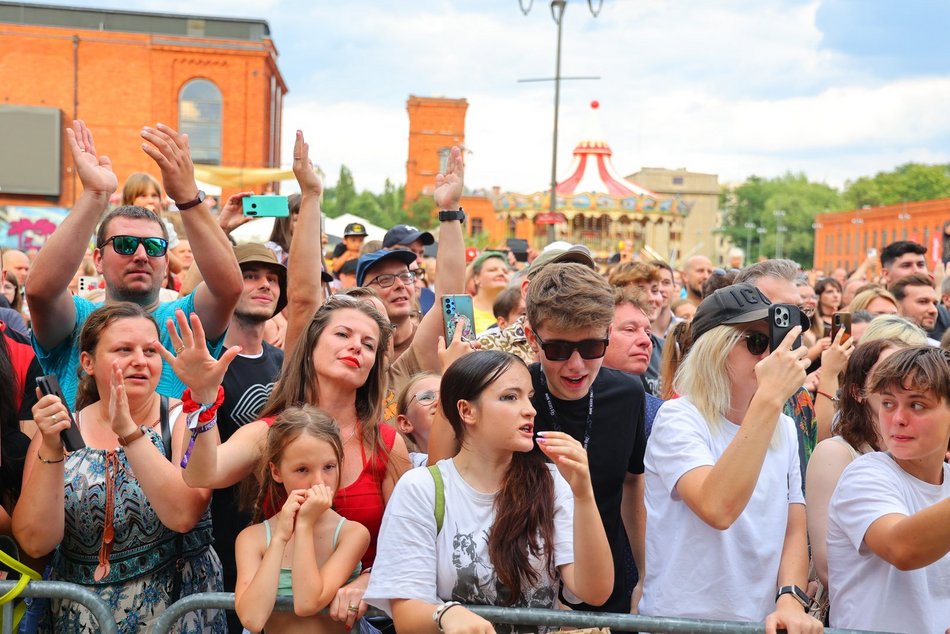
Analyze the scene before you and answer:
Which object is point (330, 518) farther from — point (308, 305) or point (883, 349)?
point (883, 349)

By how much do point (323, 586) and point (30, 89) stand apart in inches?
2025

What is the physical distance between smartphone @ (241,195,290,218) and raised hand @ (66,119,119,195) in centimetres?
108

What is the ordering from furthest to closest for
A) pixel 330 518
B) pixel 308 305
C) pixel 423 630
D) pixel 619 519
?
pixel 308 305
pixel 619 519
pixel 330 518
pixel 423 630

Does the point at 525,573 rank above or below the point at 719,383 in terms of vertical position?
below

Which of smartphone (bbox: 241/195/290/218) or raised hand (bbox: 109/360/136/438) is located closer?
raised hand (bbox: 109/360/136/438)

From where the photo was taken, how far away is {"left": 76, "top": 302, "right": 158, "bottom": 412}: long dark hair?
3.73 m

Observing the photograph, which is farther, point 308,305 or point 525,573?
point 308,305

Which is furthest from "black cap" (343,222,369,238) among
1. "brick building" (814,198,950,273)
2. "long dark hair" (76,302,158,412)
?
"brick building" (814,198,950,273)

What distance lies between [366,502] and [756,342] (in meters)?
1.51

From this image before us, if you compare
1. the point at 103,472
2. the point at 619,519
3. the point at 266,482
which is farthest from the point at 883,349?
the point at 103,472

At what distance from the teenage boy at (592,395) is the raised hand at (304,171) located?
5.23ft

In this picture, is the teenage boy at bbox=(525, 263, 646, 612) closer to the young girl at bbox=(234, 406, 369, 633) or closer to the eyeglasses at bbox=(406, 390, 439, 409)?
the eyeglasses at bbox=(406, 390, 439, 409)

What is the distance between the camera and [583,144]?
45719 mm

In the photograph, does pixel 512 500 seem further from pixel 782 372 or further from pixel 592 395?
pixel 782 372
